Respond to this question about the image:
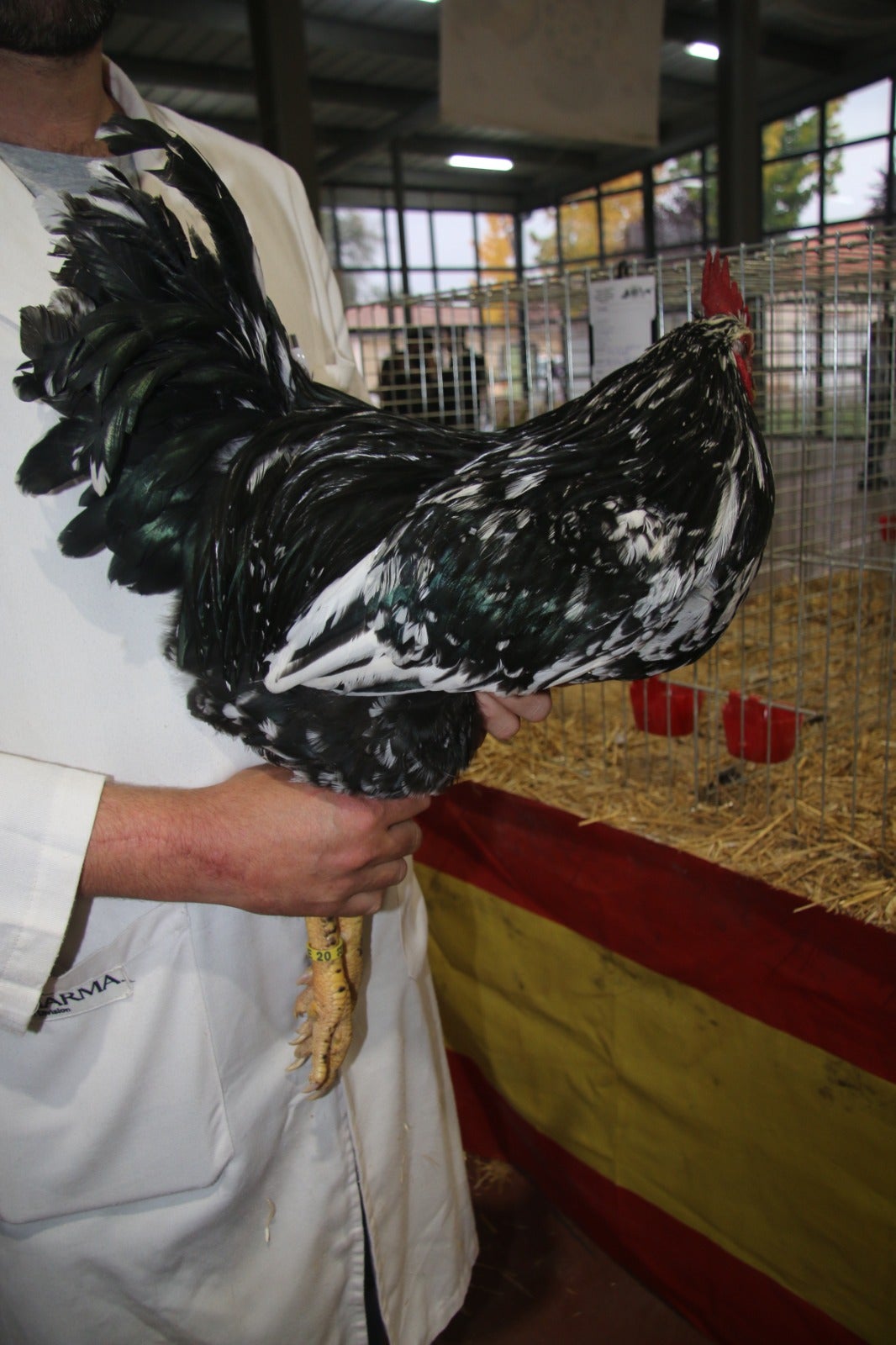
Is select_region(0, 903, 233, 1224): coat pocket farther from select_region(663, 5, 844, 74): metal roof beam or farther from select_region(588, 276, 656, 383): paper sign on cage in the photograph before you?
select_region(663, 5, 844, 74): metal roof beam

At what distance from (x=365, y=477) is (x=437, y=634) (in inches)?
9.6

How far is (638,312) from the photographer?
2.38 metres

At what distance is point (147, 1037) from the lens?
3.83ft

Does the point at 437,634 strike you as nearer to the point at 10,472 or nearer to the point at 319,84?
the point at 10,472

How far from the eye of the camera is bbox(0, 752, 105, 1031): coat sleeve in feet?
3.02

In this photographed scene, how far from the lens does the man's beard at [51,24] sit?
0.95 meters

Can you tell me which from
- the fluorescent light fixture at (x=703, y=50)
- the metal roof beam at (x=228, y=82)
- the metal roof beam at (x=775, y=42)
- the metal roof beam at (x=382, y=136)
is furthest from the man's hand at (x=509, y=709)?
the metal roof beam at (x=382, y=136)

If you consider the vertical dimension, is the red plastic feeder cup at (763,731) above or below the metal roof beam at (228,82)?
below

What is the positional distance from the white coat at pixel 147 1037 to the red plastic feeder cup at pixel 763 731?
4.29ft

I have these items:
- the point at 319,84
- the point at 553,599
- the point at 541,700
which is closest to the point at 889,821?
the point at 541,700

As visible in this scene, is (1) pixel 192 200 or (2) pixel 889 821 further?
(2) pixel 889 821

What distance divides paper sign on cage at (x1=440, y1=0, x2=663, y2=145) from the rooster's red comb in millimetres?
3018

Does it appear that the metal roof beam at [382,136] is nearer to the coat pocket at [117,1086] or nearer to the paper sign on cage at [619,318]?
the paper sign on cage at [619,318]

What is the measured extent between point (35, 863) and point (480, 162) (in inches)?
616
